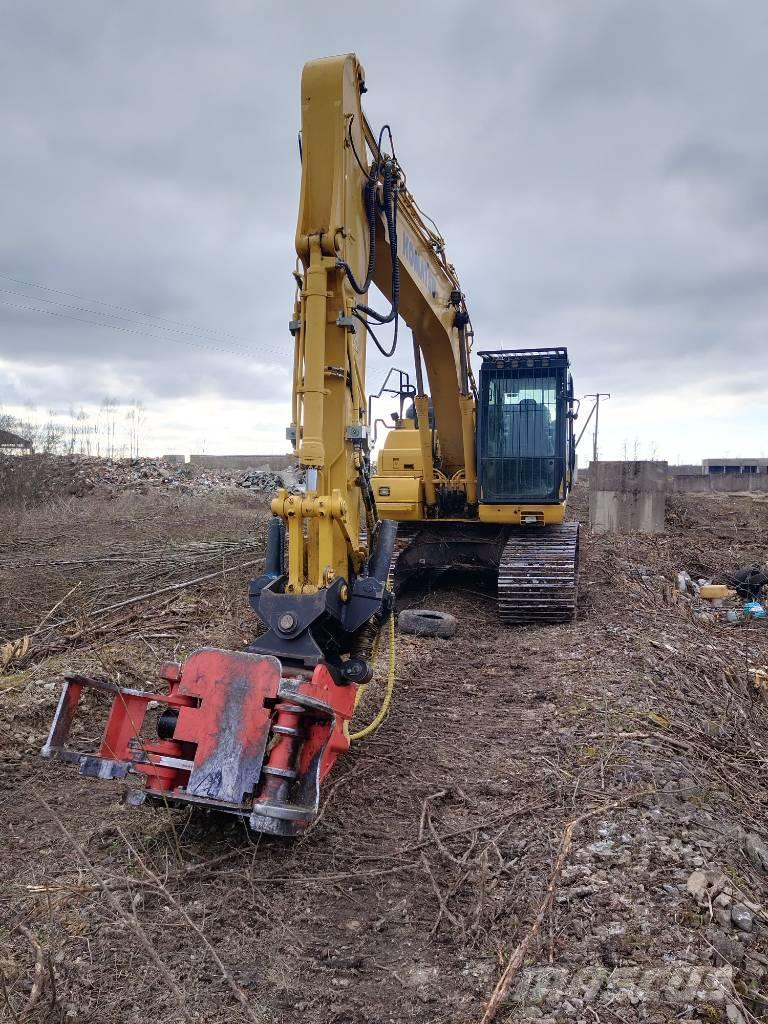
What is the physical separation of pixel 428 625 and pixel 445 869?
185 inches

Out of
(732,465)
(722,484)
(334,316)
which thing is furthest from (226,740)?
(732,465)

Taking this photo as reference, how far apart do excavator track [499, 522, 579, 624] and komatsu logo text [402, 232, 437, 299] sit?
302 cm

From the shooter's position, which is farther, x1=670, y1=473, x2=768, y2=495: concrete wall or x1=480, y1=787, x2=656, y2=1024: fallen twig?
x1=670, y1=473, x2=768, y2=495: concrete wall

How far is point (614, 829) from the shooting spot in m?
3.57

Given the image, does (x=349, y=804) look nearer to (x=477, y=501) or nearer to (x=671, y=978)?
(x=671, y=978)

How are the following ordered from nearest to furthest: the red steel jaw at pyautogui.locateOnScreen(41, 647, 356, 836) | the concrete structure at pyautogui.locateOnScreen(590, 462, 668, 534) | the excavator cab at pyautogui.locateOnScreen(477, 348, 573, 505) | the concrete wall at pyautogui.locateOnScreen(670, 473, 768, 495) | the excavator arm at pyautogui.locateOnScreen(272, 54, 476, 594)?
1. the red steel jaw at pyautogui.locateOnScreen(41, 647, 356, 836)
2. the excavator arm at pyautogui.locateOnScreen(272, 54, 476, 594)
3. the excavator cab at pyautogui.locateOnScreen(477, 348, 573, 505)
4. the concrete structure at pyautogui.locateOnScreen(590, 462, 668, 534)
5. the concrete wall at pyautogui.locateOnScreen(670, 473, 768, 495)

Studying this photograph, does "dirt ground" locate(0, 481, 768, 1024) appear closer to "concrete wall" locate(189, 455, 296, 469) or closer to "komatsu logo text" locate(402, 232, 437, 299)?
"komatsu logo text" locate(402, 232, 437, 299)

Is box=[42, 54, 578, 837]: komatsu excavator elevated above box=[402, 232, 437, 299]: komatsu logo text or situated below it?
below

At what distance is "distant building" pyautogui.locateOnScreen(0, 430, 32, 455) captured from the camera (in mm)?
29544

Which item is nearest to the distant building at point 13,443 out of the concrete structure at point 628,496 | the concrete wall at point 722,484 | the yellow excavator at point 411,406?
the concrete structure at point 628,496

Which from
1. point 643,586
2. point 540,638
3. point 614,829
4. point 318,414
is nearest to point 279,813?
point 614,829

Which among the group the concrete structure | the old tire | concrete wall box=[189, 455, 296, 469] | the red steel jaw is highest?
concrete wall box=[189, 455, 296, 469]

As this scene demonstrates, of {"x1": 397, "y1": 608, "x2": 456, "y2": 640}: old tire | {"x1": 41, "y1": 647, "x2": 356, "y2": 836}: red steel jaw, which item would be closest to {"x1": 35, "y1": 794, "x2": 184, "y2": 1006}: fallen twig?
{"x1": 41, "y1": 647, "x2": 356, "y2": 836}: red steel jaw

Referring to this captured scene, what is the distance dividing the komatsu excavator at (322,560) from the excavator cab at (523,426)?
0.19 ft
